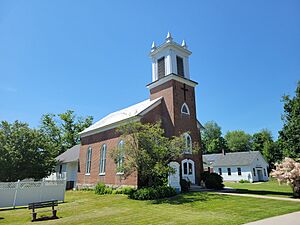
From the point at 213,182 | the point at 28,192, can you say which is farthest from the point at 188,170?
the point at 28,192

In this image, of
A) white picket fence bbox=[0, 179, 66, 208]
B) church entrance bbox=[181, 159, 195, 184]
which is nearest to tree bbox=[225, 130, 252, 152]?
church entrance bbox=[181, 159, 195, 184]

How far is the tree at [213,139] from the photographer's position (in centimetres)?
7244

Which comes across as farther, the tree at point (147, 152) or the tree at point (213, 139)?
the tree at point (213, 139)

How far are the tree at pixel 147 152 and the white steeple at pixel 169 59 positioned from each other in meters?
8.43

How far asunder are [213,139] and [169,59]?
55.8 metres

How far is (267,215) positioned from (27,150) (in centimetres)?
2306

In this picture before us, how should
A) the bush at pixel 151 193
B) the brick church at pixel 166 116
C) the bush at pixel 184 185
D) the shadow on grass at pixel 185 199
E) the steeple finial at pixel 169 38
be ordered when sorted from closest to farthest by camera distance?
the shadow on grass at pixel 185 199 → the bush at pixel 151 193 → the bush at pixel 184 185 → the brick church at pixel 166 116 → the steeple finial at pixel 169 38

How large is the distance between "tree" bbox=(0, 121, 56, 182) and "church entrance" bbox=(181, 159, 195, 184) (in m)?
15.6

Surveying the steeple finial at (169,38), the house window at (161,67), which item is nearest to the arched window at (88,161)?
the house window at (161,67)

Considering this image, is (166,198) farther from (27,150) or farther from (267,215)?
(27,150)

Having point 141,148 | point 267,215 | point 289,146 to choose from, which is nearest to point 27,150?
point 141,148

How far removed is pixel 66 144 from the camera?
49.4 m

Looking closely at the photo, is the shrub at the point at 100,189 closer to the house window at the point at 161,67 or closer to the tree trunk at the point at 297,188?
the house window at the point at 161,67

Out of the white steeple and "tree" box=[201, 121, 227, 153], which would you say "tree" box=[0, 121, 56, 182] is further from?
"tree" box=[201, 121, 227, 153]
